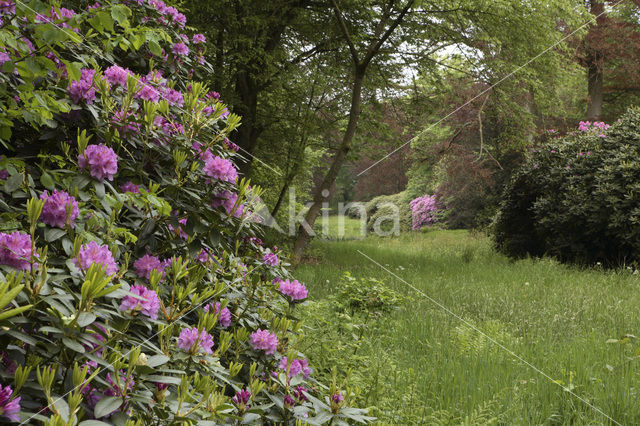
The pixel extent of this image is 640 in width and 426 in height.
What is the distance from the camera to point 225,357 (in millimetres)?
1811

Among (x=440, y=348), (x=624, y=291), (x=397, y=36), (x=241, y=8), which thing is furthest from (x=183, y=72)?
(x=397, y=36)

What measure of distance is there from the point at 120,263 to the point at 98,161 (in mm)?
410

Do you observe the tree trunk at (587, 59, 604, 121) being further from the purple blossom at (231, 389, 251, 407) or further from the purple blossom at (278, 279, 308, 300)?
the purple blossom at (231, 389, 251, 407)

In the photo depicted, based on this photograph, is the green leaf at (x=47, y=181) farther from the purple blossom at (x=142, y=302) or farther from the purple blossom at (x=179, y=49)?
the purple blossom at (x=179, y=49)

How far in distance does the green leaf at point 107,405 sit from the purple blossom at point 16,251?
0.40 meters

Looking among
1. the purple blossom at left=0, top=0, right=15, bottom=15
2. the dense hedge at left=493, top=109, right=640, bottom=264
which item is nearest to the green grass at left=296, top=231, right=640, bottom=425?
the dense hedge at left=493, top=109, right=640, bottom=264

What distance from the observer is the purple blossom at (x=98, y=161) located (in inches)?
59.4

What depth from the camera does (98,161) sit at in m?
1.51

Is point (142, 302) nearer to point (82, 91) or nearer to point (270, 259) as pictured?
point (82, 91)

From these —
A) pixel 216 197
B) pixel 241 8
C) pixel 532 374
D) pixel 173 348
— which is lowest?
pixel 532 374

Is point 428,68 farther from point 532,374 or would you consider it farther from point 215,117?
point 215,117

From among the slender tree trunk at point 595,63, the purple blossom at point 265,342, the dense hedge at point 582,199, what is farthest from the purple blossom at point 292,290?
the slender tree trunk at point 595,63

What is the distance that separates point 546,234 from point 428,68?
4.09 m

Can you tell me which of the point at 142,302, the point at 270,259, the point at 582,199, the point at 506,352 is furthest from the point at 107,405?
the point at 582,199
